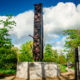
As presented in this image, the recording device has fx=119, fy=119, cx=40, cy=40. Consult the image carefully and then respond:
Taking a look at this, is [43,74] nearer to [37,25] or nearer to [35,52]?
[35,52]

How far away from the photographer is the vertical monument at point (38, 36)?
13.5 metres

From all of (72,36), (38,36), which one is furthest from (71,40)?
(38,36)

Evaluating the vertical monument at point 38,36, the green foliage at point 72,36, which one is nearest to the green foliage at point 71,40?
the green foliage at point 72,36

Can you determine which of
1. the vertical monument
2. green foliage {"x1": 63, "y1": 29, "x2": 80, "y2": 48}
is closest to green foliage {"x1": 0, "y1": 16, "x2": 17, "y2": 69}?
the vertical monument

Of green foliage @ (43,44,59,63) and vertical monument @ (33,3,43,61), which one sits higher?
vertical monument @ (33,3,43,61)

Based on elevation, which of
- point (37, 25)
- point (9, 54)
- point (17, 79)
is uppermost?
point (37, 25)

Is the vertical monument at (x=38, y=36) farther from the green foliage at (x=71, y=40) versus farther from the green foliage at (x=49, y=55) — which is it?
the green foliage at (x=71, y=40)

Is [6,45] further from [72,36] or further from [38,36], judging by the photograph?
[72,36]

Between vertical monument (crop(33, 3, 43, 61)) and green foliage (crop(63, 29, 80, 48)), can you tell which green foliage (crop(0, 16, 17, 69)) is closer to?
vertical monument (crop(33, 3, 43, 61))

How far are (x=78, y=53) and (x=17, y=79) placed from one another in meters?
7.40

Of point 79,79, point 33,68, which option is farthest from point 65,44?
point 79,79

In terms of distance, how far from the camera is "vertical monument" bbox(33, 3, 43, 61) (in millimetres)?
13547

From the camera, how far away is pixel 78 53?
6762 mm

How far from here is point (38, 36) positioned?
44.8ft
